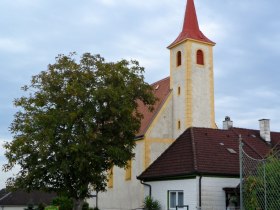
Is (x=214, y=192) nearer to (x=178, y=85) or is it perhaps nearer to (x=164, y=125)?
(x=164, y=125)

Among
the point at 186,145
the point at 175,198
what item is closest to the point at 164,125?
the point at 186,145

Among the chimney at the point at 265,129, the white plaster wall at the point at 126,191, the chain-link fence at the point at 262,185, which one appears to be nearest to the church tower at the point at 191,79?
the white plaster wall at the point at 126,191

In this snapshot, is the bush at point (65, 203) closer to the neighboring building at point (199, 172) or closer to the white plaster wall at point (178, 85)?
the white plaster wall at point (178, 85)

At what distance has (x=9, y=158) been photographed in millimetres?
22141

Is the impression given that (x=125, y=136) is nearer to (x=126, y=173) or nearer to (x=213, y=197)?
(x=213, y=197)

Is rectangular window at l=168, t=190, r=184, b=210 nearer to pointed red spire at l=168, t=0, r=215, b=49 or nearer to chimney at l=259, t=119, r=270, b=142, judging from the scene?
chimney at l=259, t=119, r=270, b=142

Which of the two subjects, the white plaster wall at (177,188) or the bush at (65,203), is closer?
the white plaster wall at (177,188)

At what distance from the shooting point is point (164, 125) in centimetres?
3291

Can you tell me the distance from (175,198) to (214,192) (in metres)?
2.21

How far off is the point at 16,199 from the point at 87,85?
46.3 meters

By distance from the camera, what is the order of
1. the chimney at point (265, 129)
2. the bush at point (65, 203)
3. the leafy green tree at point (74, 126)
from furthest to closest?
1. the bush at point (65, 203)
2. the chimney at point (265, 129)
3. the leafy green tree at point (74, 126)

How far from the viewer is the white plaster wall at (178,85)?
3297 cm

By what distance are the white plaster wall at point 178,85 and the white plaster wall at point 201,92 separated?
0.71 m

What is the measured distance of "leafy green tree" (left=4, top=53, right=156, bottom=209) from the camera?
70.1ft
